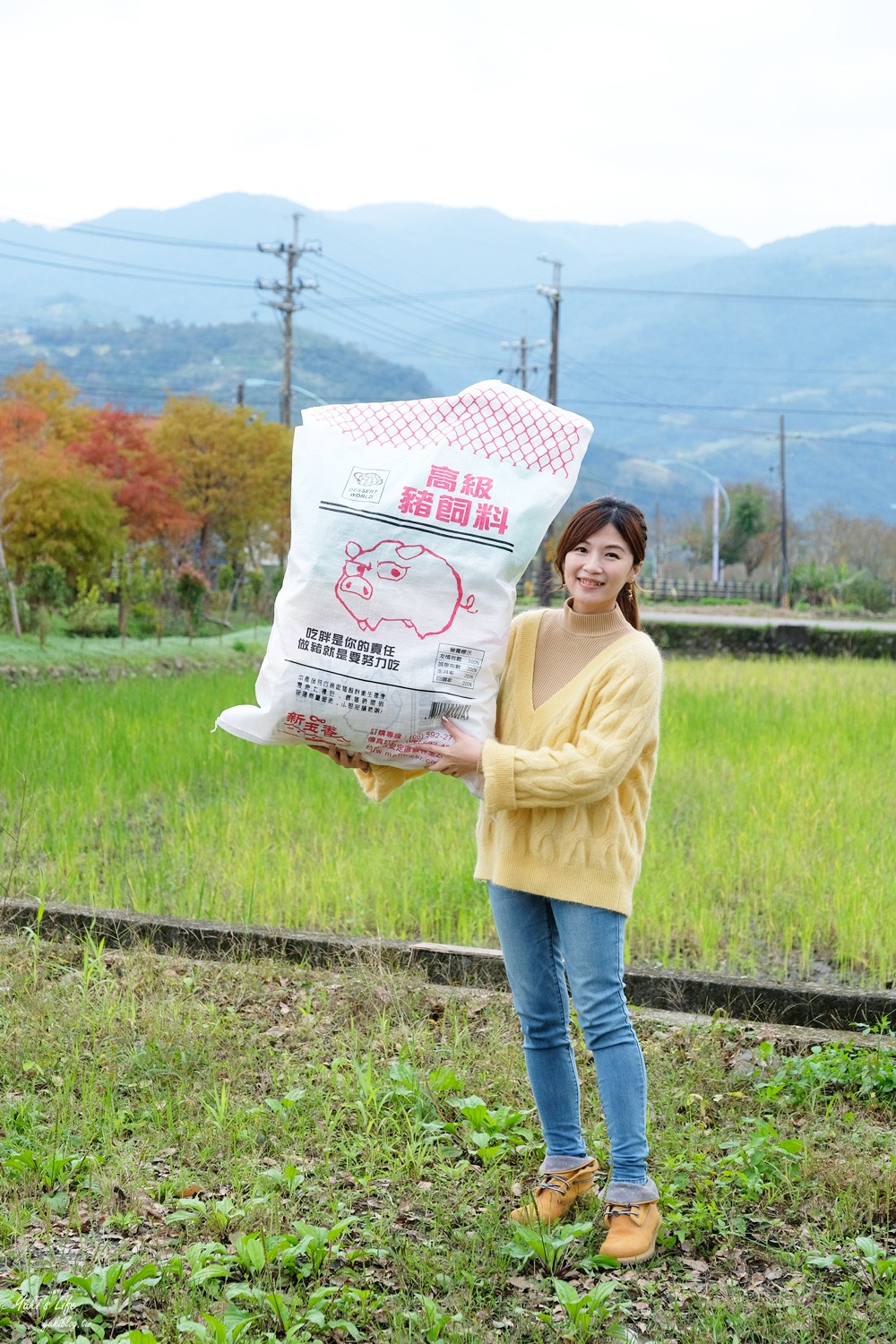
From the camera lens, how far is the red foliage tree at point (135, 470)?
61.3 ft

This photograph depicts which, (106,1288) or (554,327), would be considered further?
(554,327)

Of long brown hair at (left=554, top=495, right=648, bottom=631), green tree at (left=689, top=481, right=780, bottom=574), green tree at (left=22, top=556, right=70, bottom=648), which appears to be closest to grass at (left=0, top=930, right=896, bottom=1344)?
long brown hair at (left=554, top=495, right=648, bottom=631)

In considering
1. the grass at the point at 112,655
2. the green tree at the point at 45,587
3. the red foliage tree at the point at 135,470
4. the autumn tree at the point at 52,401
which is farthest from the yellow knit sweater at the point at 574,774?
the autumn tree at the point at 52,401

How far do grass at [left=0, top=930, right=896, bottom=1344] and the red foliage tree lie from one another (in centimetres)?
1575

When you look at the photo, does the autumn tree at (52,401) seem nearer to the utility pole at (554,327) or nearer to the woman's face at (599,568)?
the utility pole at (554,327)

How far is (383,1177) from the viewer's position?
2666 millimetres

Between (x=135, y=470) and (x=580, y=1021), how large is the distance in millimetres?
17844

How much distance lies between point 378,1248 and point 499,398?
5.24ft

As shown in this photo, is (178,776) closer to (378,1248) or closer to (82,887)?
(82,887)

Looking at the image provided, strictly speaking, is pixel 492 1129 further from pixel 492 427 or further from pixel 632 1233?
pixel 492 427

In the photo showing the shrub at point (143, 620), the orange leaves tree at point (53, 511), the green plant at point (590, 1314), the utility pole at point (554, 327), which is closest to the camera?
the green plant at point (590, 1314)

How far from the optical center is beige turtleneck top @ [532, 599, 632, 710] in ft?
7.86

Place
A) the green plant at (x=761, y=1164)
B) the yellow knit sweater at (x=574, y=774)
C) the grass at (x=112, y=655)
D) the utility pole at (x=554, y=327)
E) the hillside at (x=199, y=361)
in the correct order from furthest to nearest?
the hillside at (x=199, y=361) → the utility pole at (x=554, y=327) → the grass at (x=112, y=655) → the green plant at (x=761, y=1164) → the yellow knit sweater at (x=574, y=774)

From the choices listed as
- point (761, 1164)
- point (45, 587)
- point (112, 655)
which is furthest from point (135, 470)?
point (761, 1164)
